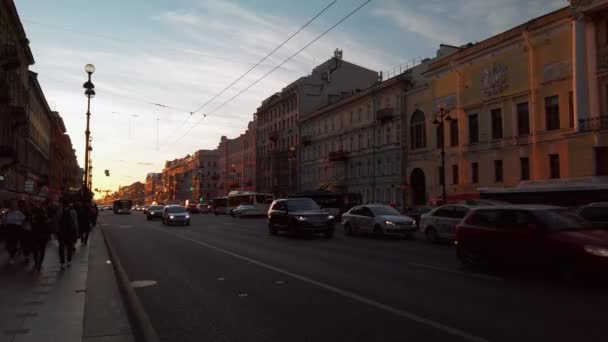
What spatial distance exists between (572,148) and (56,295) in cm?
3008

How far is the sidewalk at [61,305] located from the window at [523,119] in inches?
1209

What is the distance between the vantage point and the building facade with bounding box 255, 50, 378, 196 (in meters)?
73.7

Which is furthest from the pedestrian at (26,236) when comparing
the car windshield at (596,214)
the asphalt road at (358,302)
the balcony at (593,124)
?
the balcony at (593,124)

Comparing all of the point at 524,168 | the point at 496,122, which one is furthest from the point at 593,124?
the point at 496,122

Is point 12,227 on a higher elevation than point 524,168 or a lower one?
lower

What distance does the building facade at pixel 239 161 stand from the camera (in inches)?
3812

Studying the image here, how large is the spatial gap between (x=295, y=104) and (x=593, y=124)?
166 feet

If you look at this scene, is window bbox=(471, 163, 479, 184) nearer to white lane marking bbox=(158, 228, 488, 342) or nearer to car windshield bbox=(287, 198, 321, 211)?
car windshield bbox=(287, 198, 321, 211)

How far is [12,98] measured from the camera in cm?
3666

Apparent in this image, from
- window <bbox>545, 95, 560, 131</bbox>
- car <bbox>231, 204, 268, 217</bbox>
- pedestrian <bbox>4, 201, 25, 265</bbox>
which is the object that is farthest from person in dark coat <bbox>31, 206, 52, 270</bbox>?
car <bbox>231, 204, 268, 217</bbox>

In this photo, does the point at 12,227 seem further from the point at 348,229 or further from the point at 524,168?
the point at 524,168

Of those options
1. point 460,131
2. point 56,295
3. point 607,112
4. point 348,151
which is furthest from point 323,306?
point 348,151

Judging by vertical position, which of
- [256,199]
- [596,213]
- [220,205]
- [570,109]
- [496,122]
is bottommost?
[220,205]

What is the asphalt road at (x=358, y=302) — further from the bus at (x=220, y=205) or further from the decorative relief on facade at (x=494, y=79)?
the bus at (x=220, y=205)
